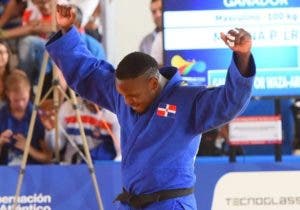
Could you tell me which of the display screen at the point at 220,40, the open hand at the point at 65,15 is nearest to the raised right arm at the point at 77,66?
the open hand at the point at 65,15

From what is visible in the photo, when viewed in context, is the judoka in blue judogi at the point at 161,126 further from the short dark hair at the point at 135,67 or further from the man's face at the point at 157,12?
the man's face at the point at 157,12

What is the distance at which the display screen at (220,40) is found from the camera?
14.3ft

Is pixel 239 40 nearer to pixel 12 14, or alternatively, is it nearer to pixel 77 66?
pixel 77 66

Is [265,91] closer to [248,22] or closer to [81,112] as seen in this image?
[248,22]

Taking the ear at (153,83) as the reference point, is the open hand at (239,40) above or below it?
above

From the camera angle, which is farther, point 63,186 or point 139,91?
point 63,186

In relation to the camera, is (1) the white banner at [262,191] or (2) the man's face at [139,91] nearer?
(2) the man's face at [139,91]

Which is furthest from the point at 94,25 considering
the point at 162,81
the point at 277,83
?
the point at 162,81

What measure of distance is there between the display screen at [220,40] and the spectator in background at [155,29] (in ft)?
1.77

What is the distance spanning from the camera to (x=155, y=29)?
A: 497cm

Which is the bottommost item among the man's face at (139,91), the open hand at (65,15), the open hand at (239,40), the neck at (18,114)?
the neck at (18,114)

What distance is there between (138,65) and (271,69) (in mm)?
1812

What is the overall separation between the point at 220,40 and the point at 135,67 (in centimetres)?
170

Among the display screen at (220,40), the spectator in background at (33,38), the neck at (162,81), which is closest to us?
the neck at (162,81)
